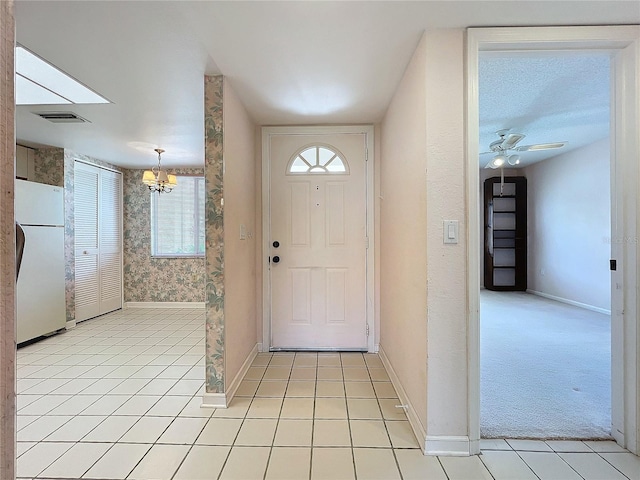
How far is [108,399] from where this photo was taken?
221 cm

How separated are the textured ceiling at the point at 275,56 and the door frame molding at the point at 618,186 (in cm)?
8

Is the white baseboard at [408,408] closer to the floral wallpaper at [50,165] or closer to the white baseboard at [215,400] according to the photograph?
the white baseboard at [215,400]

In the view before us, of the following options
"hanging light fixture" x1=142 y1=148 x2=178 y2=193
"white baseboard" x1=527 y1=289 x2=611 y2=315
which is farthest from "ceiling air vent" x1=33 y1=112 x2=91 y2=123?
"white baseboard" x1=527 y1=289 x2=611 y2=315

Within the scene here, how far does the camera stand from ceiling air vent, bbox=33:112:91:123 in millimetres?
2830

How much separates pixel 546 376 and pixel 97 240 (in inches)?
224

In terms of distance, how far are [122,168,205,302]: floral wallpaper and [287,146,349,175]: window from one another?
2582mm

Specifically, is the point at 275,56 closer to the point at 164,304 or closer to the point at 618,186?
the point at 618,186

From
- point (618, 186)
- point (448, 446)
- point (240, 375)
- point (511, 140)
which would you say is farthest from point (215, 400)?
point (511, 140)

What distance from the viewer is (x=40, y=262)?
3512 mm

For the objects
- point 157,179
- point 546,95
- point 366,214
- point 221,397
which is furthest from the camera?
point 157,179

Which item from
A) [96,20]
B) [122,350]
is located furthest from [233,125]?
[122,350]

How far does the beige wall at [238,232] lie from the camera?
7.16 feet

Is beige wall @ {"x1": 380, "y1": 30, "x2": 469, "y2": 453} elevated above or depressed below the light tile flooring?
above

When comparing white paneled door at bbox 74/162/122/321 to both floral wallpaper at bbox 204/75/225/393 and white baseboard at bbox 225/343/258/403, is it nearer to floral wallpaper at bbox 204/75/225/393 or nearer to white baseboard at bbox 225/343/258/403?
white baseboard at bbox 225/343/258/403
